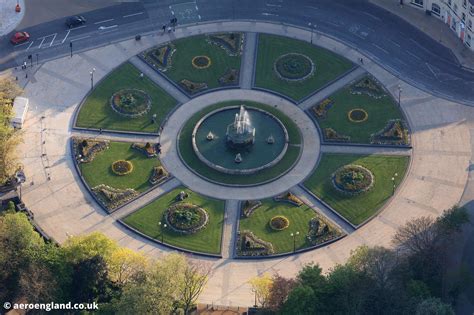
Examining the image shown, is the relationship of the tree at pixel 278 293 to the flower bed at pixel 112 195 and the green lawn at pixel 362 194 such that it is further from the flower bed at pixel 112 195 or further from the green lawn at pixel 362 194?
the flower bed at pixel 112 195

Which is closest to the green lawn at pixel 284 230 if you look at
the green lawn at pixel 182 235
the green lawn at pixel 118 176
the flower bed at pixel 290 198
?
the flower bed at pixel 290 198

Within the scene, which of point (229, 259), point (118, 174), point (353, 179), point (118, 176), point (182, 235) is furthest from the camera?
point (118, 174)

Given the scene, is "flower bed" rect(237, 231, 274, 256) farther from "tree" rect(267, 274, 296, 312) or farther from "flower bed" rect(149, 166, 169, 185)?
"flower bed" rect(149, 166, 169, 185)

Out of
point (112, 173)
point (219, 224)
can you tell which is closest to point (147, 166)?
point (112, 173)

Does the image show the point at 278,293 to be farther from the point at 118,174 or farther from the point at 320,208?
the point at 118,174

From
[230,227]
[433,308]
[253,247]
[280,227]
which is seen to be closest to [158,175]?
[230,227]

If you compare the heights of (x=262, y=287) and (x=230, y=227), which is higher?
(x=230, y=227)

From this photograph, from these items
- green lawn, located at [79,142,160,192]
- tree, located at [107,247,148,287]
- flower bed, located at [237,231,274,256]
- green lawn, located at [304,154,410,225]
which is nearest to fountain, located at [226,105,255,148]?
green lawn, located at [304,154,410,225]
